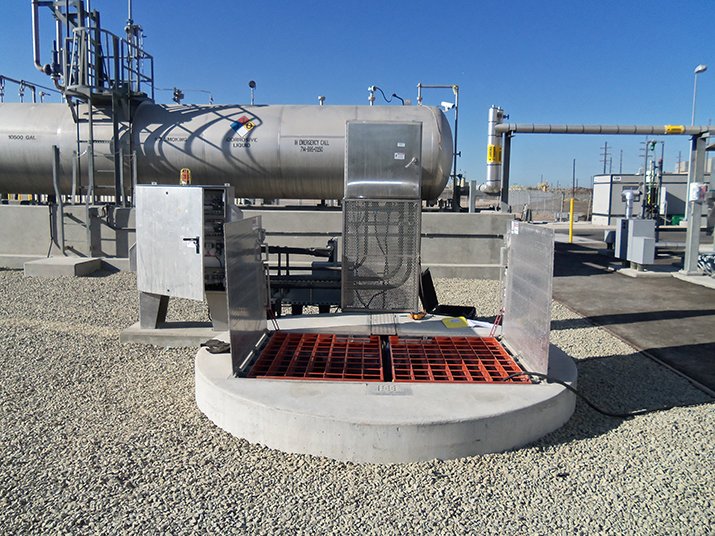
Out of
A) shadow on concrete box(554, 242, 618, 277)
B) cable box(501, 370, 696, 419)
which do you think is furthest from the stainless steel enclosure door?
shadow on concrete box(554, 242, 618, 277)

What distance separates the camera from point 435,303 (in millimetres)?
7047

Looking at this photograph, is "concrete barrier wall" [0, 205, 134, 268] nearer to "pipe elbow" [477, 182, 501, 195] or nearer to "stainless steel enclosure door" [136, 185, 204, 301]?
"stainless steel enclosure door" [136, 185, 204, 301]

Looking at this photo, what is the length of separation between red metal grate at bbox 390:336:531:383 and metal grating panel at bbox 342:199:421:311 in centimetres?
58

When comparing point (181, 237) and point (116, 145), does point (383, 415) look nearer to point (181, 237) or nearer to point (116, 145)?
point (181, 237)

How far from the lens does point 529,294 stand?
4.69 meters

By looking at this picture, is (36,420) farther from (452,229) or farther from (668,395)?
(452,229)

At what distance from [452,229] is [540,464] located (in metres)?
8.18

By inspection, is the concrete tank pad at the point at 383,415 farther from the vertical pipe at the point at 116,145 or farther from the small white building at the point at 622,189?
the small white building at the point at 622,189

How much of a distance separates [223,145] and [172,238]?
18.6ft

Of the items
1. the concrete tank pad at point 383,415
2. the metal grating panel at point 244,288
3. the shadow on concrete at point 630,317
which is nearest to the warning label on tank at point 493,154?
the shadow on concrete at point 630,317

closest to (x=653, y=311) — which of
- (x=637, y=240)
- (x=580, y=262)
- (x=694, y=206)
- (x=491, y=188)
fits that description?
(x=491, y=188)

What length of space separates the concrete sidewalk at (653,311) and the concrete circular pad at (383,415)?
2.42m

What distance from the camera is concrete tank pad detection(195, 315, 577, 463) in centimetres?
364

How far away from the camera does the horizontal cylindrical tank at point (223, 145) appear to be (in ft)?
36.4
